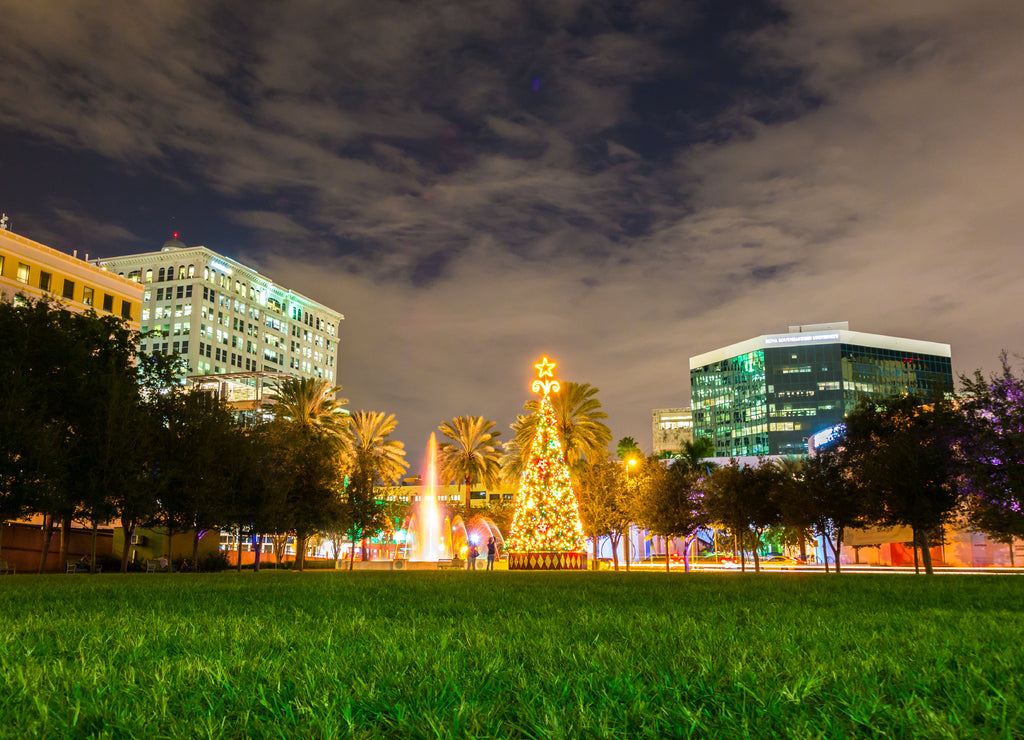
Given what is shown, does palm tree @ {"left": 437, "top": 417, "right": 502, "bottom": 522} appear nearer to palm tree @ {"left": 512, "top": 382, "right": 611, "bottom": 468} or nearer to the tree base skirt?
palm tree @ {"left": 512, "top": 382, "right": 611, "bottom": 468}

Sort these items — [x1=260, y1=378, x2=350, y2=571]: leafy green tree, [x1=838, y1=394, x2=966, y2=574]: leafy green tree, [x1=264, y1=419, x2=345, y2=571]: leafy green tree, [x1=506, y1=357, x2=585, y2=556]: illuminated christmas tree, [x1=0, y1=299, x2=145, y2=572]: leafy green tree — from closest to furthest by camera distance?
[x1=0, y1=299, x2=145, y2=572]: leafy green tree < [x1=838, y1=394, x2=966, y2=574]: leafy green tree < [x1=506, y1=357, x2=585, y2=556]: illuminated christmas tree < [x1=260, y1=378, x2=350, y2=571]: leafy green tree < [x1=264, y1=419, x2=345, y2=571]: leafy green tree

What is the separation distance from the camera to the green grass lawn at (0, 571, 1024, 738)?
2.48 m

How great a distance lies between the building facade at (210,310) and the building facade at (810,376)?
364ft

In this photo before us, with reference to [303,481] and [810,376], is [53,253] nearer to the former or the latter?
[303,481]

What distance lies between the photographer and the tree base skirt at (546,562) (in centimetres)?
3906

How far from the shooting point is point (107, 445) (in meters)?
30.4

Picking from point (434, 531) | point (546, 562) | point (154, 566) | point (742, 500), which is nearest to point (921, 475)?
point (742, 500)

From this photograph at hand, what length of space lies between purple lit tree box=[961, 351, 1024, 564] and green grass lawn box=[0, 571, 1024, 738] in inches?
1117

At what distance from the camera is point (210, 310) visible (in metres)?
150

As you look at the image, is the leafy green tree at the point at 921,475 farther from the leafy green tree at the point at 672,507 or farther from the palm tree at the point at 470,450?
Result: the palm tree at the point at 470,450

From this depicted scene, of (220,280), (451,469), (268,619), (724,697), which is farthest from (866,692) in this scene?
(220,280)

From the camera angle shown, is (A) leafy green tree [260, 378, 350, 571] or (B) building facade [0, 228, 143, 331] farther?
(B) building facade [0, 228, 143, 331]

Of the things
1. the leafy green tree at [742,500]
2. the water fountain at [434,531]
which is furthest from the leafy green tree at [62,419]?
the water fountain at [434,531]

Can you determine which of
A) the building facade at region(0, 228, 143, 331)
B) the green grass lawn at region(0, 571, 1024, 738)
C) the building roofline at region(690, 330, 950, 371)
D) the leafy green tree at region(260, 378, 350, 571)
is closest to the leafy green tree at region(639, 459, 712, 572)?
the leafy green tree at region(260, 378, 350, 571)
